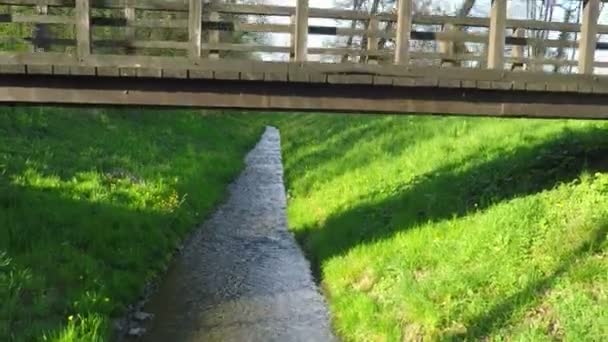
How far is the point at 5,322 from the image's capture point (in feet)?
27.0

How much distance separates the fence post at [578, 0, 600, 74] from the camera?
36.5ft

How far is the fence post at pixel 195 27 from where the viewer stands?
10.2 m

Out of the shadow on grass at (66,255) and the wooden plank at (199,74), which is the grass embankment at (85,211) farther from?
the wooden plank at (199,74)

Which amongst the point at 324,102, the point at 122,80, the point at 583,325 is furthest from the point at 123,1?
the point at 583,325

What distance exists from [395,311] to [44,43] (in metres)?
6.58

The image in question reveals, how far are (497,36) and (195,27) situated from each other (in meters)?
4.87

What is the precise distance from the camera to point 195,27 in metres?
10.3

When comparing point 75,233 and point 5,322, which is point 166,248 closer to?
point 75,233

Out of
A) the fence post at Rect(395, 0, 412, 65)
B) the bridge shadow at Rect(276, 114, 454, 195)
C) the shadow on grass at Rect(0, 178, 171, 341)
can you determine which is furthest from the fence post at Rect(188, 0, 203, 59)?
the bridge shadow at Rect(276, 114, 454, 195)

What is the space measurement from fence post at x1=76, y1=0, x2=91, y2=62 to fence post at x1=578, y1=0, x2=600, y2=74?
25.9 feet

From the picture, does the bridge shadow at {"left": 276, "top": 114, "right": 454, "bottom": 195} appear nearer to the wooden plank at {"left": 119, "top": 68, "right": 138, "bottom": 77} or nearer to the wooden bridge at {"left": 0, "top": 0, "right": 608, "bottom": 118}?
the wooden bridge at {"left": 0, "top": 0, "right": 608, "bottom": 118}

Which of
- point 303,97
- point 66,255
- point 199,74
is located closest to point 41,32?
point 199,74

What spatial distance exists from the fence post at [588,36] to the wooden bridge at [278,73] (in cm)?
2

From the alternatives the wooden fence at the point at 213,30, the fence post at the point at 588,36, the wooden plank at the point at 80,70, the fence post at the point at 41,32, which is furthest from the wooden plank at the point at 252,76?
the fence post at the point at 588,36
